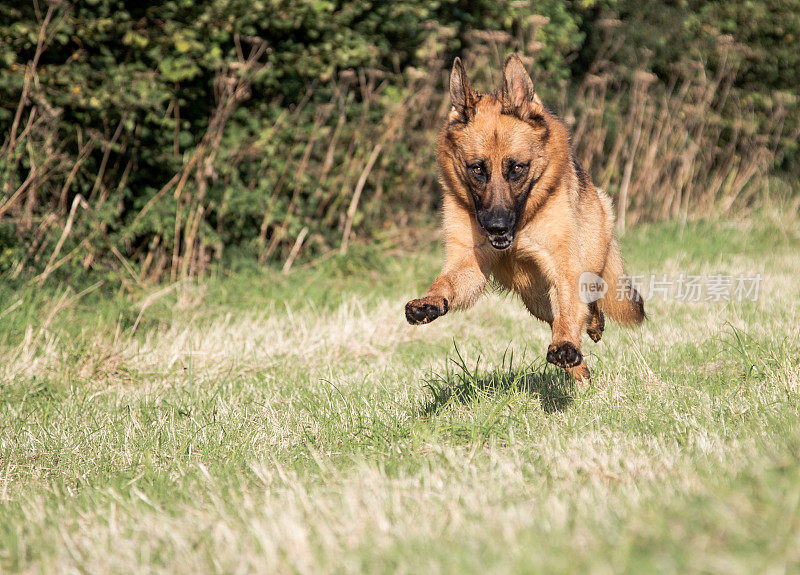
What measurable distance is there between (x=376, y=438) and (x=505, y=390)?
89cm

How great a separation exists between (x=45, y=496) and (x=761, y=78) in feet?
42.1

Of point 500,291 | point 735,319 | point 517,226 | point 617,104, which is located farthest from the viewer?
point 617,104

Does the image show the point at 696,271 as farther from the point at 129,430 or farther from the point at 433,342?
the point at 129,430

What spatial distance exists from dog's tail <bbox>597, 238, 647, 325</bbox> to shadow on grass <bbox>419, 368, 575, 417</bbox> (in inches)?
23.5

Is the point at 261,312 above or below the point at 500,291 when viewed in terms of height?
below

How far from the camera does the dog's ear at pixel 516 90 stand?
4.32 metres

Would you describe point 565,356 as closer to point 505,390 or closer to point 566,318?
point 566,318

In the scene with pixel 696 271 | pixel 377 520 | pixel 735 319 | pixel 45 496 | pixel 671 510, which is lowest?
pixel 696 271

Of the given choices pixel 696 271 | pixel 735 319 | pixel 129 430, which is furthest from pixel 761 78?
pixel 129 430

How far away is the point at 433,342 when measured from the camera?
21.0 ft

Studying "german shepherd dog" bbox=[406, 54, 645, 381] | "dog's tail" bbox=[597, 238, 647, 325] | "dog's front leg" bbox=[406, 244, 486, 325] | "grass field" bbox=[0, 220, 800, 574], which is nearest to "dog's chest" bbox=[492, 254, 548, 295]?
"german shepherd dog" bbox=[406, 54, 645, 381]

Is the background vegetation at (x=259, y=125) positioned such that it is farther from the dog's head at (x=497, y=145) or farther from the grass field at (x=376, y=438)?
the dog's head at (x=497, y=145)

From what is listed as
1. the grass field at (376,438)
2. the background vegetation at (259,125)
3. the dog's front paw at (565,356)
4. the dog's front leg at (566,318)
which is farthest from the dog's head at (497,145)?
the background vegetation at (259,125)

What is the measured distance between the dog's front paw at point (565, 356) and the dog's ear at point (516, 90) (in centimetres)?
144
